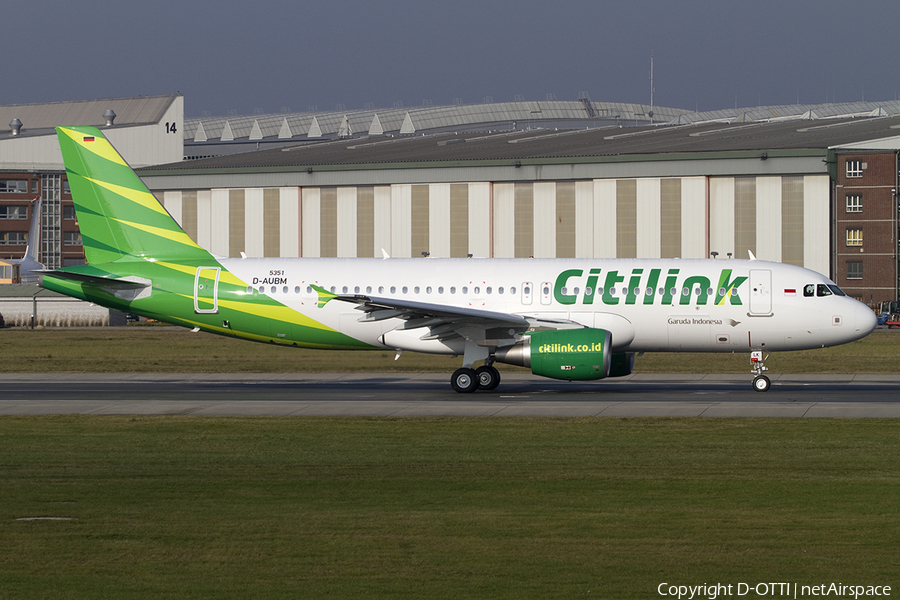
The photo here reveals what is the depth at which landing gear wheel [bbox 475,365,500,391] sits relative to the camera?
3155 centimetres

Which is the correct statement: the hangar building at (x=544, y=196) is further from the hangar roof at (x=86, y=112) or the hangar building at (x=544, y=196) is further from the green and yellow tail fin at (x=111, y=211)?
the hangar roof at (x=86, y=112)

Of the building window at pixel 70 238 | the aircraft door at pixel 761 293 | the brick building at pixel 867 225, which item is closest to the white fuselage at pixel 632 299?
Answer: the aircraft door at pixel 761 293

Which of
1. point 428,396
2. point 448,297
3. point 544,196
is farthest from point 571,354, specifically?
point 544,196

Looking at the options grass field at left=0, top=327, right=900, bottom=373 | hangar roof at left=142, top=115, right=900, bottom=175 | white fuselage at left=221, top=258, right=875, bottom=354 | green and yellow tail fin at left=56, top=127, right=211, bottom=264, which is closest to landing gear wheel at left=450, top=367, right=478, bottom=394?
white fuselage at left=221, top=258, right=875, bottom=354

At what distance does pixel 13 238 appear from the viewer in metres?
121

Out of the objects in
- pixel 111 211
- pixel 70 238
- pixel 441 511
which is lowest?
pixel 441 511

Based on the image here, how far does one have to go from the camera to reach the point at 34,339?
5366 centimetres

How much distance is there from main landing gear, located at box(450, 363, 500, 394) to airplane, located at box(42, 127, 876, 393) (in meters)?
0.03

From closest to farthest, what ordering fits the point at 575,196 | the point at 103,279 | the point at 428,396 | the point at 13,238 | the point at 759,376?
the point at 428,396
the point at 759,376
the point at 103,279
the point at 575,196
the point at 13,238

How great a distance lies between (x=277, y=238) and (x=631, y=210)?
2443 centimetres

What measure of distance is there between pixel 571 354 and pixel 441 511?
15.6 m

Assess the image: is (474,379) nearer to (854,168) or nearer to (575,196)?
(575,196)

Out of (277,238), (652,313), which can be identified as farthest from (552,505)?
(277,238)

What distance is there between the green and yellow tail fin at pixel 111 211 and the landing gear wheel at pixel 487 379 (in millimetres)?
9238
